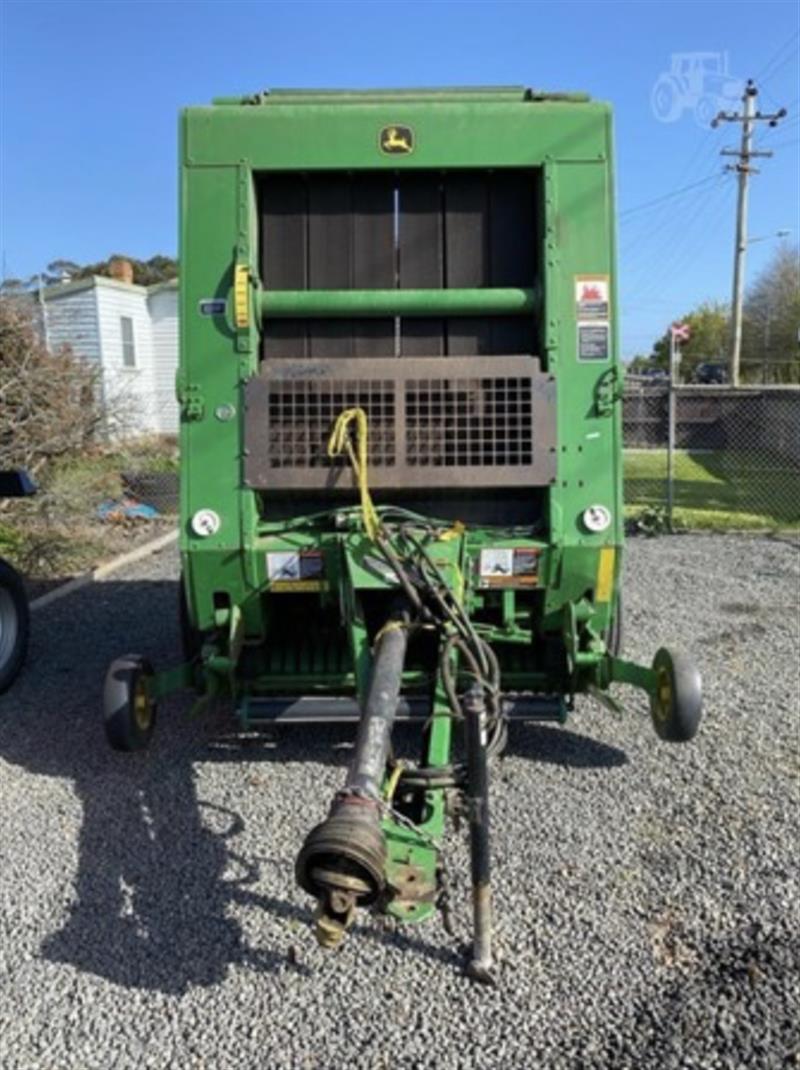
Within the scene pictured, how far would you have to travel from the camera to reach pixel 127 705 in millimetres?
4148

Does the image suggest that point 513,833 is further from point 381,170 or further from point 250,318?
point 381,170

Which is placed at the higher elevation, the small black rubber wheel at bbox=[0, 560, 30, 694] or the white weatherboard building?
the white weatherboard building

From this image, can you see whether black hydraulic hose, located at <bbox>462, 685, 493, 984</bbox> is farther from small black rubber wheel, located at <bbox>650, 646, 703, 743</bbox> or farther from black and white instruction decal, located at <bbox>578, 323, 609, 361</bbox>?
black and white instruction decal, located at <bbox>578, 323, 609, 361</bbox>

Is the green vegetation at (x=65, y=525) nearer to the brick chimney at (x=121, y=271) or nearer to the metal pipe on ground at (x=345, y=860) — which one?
the metal pipe on ground at (x=345, y=860)

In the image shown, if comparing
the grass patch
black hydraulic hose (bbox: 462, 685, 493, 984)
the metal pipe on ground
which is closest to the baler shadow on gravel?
black hydraulic hose (bbox: 462, 685, 493, 984)

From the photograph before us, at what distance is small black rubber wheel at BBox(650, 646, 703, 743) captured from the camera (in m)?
3.97

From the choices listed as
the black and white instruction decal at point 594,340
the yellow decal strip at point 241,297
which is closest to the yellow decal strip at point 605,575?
the black and white instruction decal at point 594,340

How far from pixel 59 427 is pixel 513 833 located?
26.2 feet

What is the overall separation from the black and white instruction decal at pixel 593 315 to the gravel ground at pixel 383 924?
1.95 m

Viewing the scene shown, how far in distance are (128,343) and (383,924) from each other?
2055 centimetres

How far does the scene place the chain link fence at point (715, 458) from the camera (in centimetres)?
1199

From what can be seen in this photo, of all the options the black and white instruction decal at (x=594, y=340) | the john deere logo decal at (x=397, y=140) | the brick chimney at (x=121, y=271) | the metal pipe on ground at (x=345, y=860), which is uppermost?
the brick chimney at (x=121, y=271)

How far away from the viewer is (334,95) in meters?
4.39

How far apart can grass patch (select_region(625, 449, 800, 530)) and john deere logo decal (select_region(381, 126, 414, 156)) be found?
8.36 metres
